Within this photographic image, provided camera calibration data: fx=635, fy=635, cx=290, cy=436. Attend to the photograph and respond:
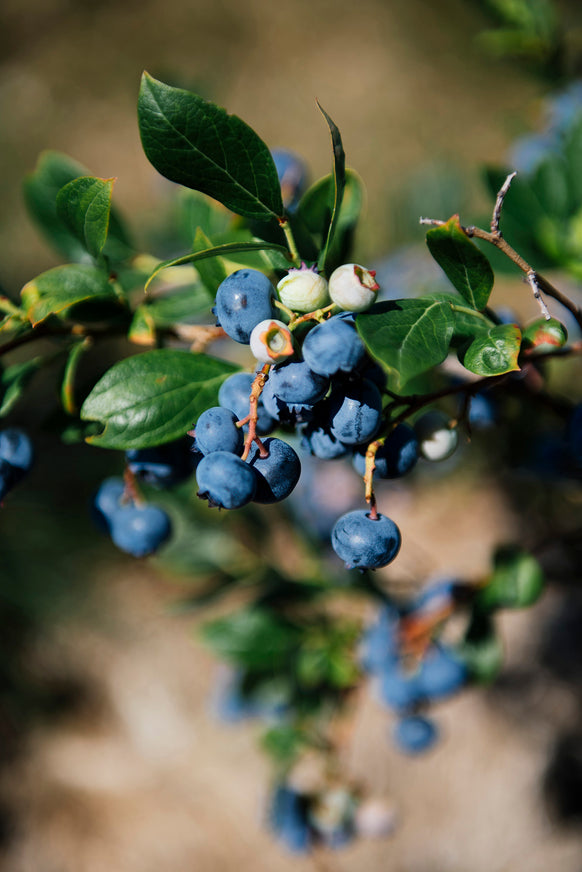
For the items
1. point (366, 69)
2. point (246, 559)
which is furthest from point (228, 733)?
point (366, 69)

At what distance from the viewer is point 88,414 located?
1.84 feet

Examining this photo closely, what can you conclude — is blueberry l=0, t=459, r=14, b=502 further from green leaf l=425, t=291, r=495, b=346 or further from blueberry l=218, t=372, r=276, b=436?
green leaf l=425, t=291, r=495, b=346

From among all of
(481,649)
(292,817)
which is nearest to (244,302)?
(481,649)

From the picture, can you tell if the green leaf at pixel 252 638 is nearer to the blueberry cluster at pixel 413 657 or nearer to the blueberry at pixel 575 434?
the blueberry cluster at pixel 413 657

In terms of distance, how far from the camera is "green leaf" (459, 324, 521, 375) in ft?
1.61

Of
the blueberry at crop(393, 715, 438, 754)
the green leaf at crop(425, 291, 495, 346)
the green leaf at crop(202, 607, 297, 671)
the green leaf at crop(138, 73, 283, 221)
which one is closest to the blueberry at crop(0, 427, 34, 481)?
the green leaf at crop(138, 73, 283, 221)

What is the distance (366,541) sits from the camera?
551mm

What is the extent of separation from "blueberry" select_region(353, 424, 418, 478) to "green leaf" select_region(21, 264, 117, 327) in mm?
305

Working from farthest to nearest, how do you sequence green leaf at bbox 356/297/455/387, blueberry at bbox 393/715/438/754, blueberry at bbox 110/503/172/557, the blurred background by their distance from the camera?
the blurred background → blueberry at bbox 393/715/438/754 → blueberry at bbox 110/503/172/557 → green leaf at bbox 356/297/455/387

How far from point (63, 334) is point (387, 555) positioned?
15.9 inches

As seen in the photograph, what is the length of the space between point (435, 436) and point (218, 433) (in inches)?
9.1

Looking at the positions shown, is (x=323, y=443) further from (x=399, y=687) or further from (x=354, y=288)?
(x=399, y=687)

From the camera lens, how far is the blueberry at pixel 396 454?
0.57 meters

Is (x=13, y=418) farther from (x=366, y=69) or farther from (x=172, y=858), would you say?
(x=366, y=69)
